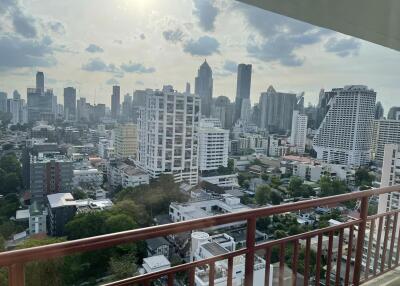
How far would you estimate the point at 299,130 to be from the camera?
433 centimetres

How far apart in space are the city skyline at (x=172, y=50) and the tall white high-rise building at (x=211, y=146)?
0.51 metres

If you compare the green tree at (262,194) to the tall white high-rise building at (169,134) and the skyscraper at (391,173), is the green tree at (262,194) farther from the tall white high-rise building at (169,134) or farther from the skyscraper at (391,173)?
the skyscraper at (391,173)

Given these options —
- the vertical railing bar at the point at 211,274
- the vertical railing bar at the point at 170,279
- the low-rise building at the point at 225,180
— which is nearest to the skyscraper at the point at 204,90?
the low-rise building at the point at 225,180

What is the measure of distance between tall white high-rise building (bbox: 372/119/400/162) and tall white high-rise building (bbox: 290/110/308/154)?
1008 mm

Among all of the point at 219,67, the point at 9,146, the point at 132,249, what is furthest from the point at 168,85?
the point at 132,249

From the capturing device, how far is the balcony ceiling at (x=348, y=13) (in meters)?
1.83

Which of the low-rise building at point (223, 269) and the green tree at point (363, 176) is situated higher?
the green tree at point (363, 176)

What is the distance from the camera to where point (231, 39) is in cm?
454

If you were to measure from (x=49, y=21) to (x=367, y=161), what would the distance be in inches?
172

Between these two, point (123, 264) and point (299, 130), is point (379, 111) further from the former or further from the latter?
point (123, 264)

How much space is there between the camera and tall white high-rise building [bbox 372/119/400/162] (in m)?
4.14

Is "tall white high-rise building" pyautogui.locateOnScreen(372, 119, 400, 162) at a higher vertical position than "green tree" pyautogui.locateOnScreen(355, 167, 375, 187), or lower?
higher

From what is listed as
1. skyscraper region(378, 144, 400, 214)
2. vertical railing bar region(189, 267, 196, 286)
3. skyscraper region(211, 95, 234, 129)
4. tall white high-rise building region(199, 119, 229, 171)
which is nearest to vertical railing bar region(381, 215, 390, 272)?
skyscraper region(378, 144, 400, 214)

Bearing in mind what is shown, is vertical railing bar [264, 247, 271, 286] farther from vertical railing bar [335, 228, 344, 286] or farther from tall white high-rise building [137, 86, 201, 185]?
tall white high-rise building [137, 86, 201, 185]
